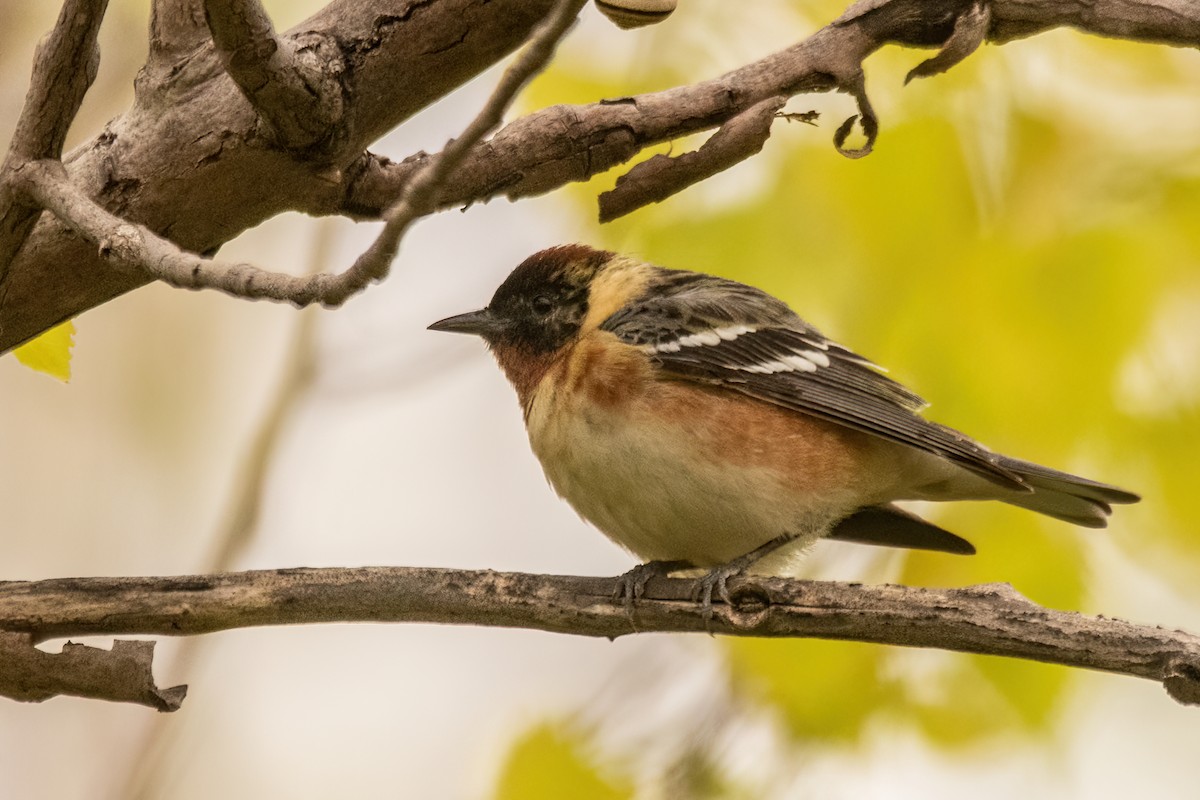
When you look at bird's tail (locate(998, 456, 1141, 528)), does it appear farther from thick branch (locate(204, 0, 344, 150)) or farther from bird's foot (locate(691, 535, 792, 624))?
thick branch (locate(204, 0, 344, 150))

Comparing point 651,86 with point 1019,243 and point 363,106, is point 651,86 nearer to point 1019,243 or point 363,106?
point 1019,243

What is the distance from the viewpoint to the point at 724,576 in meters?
3.41

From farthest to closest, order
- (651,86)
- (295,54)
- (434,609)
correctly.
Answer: (651,86) → (434,609) → (295,54)

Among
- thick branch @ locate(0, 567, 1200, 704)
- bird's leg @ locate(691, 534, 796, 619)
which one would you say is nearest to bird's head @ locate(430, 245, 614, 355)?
bird's leg @ locate(691, 534, 796, 619)

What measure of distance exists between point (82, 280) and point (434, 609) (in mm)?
1186

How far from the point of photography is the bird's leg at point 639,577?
3184 millimetres

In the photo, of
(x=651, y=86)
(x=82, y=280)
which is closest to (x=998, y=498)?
(x=651, y=86)

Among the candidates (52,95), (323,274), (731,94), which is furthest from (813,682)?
(52,95)

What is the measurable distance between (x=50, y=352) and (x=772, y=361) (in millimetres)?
2452

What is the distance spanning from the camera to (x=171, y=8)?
109 inches

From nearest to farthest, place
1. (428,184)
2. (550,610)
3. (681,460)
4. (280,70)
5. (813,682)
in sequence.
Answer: (428,184)
(280,70)
(550,610)
(681,460)
(813,682)

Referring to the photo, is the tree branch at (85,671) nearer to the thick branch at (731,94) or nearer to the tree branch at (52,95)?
the tree branch at (52,95)

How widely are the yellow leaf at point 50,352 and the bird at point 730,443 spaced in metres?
1.62

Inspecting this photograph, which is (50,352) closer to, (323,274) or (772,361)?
(323,274)
